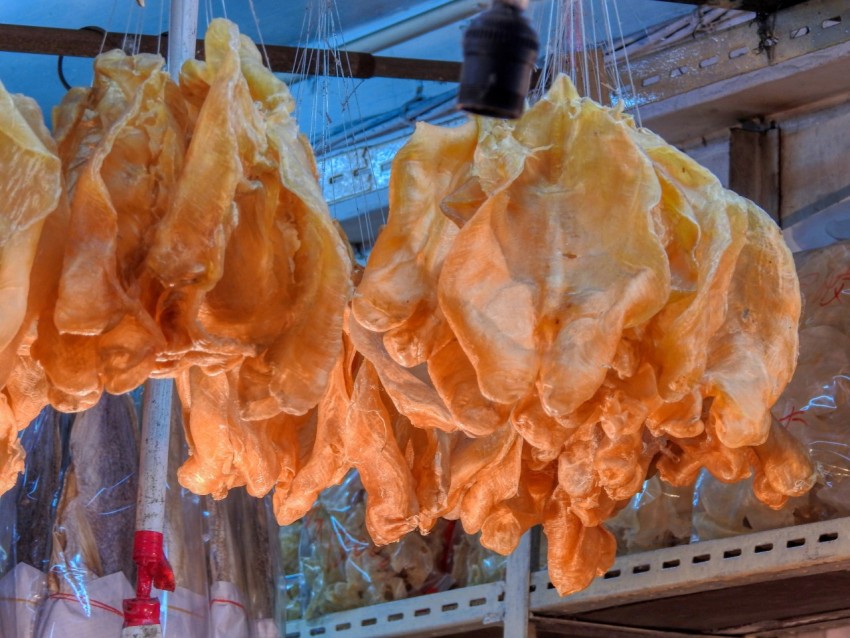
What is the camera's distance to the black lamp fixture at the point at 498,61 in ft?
2.75

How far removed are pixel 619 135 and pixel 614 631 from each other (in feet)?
4.17

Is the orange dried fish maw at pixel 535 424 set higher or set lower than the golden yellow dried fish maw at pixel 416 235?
lower

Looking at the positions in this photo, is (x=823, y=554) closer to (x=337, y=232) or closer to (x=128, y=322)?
(x=337, y=232)

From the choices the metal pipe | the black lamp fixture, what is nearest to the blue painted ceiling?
the metal pipe

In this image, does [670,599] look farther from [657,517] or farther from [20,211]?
[20,211]

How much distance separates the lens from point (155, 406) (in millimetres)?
1588

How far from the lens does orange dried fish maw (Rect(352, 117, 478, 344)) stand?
1.09 meters

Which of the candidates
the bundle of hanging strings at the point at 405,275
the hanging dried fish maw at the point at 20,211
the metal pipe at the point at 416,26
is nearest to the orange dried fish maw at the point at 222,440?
the bundle of hanging strings at the point at 405,275

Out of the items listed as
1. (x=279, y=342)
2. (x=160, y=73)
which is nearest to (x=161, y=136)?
(x=160, y=73)

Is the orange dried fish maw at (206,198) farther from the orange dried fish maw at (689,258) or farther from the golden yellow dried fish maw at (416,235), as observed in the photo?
the orange dried fish maw at (689,258)

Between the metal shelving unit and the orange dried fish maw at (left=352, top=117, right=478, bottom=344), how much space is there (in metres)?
0.78

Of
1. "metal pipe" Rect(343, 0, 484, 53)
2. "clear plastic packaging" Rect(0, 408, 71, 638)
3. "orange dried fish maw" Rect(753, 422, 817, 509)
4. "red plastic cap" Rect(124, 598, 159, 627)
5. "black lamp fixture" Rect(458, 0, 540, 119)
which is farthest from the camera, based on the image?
"metal pipe" Rect(343, 0, 484, 53)

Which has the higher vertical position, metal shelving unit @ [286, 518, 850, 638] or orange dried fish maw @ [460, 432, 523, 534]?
metal shelving unit @ [286, 518, 850, 638]

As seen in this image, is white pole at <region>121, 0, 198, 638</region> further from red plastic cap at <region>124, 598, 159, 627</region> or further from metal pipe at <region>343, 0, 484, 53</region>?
metal pipe at <region>343, 0, 484, 53</region>
